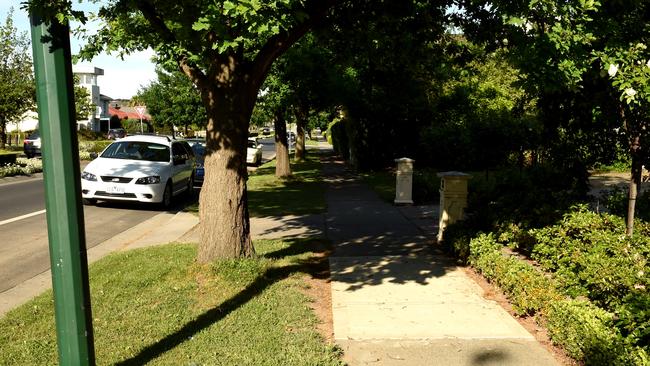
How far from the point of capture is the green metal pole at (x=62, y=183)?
3.06m

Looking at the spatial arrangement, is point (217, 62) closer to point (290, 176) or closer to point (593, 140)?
point (593, 140)

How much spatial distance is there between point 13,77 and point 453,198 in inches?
1049

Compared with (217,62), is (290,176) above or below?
below

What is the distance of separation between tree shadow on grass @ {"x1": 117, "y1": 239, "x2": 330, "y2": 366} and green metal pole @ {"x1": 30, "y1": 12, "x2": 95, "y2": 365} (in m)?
1.04

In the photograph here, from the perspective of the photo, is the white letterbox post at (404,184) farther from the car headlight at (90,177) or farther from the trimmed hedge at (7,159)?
the trimmed hedge at (7,159)

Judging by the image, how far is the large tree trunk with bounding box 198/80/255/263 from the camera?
249 inches

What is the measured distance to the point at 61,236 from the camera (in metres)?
3.14

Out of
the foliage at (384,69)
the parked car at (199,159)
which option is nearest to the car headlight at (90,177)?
the parked car at (199,159)

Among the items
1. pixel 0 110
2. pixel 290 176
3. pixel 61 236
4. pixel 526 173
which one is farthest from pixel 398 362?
pixel 0 110

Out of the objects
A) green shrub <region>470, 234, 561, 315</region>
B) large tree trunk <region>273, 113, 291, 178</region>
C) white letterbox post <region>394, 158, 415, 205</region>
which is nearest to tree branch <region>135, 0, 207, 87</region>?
green shrub <region>470, 234, 561, 315</region>

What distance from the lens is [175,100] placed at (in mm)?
31312

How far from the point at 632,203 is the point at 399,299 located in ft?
9.45

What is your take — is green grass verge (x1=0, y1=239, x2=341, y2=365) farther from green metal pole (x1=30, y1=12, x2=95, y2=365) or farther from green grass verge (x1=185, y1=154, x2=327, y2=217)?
green grass verge (x1=185, y1=154, x2=327, y2=217)

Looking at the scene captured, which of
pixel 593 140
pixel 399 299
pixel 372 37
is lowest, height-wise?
pixel 399 299
